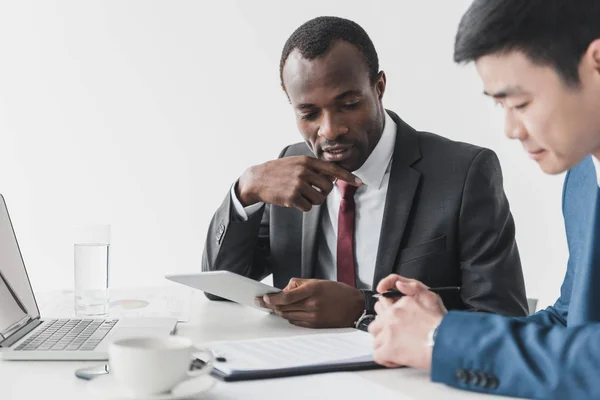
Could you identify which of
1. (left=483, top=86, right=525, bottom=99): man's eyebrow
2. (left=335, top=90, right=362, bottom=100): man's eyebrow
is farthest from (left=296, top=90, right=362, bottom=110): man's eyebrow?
(left=483, top=86, right=525, bottom=99): man's eyebrow

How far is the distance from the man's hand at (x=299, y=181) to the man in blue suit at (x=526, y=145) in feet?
2.45

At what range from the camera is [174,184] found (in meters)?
3.62

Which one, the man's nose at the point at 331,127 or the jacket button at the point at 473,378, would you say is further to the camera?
the man's nose at the point at 331,127

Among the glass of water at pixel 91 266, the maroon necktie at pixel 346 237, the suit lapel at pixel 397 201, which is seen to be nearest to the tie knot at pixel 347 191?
the maroon necktie at pixel 346 237

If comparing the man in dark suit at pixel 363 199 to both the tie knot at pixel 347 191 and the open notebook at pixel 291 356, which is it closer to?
the tie knot at pixel 347 191

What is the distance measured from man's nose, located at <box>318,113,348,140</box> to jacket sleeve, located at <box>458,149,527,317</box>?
0.37 meters

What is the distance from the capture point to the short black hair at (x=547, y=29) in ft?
3.53

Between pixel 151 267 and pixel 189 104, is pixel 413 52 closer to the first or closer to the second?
pixel 189 104

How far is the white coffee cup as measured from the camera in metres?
0.92

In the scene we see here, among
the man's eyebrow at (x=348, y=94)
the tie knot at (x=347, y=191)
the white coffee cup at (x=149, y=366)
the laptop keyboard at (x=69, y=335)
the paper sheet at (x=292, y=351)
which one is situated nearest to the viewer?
the white coffee cup at (x=149, y=366)

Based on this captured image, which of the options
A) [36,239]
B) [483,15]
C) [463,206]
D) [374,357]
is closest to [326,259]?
[463,206]

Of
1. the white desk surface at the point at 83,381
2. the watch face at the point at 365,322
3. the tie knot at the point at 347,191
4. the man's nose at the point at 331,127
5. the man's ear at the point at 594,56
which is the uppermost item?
the man's ear at the point at 594,56

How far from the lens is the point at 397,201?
1.95 m

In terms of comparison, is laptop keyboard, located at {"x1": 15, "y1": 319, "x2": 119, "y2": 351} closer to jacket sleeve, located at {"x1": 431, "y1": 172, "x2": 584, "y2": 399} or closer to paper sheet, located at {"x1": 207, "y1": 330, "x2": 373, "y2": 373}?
paper sheet, located at {"x1": 207, "y1": 330, "x2": 373, "y2": 373}
